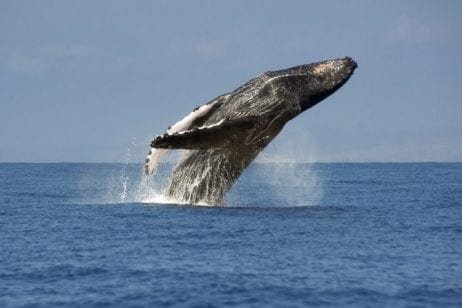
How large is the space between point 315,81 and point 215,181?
3253mm

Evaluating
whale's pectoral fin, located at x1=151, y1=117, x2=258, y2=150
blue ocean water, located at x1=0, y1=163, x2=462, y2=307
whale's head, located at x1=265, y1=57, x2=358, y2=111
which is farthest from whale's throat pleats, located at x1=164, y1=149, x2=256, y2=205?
whale's head, located at x1=265, y1=57, x2=358, y2=111

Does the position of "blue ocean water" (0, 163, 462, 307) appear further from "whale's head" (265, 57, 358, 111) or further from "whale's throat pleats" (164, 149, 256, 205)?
"whale's head" (265, 57, 358, 111)

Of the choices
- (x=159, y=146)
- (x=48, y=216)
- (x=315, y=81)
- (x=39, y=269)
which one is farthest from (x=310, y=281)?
(x=48, y=216)

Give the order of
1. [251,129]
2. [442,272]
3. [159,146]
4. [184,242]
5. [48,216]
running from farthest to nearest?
[48,216], [251,129], [159,146], [184,242], [442,272]

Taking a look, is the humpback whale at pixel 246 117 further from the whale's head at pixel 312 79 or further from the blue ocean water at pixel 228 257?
the blue ocean water at pixel 228 257

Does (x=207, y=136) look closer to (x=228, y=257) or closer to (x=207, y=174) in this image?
(x=207, y=174)

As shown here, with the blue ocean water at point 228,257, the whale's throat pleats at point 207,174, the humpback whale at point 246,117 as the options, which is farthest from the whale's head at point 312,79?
the blue ocean water at point 228,257

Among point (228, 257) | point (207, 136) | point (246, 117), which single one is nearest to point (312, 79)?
point (246, 117)

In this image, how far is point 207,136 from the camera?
59.5 feet

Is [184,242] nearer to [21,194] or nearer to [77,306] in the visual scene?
[77,306]

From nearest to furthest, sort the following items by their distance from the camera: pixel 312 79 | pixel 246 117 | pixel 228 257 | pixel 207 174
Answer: pixel 228 257, pixel 246 117, pixel 312 79, pixel 207 174

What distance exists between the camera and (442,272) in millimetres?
13438

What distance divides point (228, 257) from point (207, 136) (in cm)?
454

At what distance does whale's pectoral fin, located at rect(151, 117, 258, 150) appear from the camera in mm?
17484
